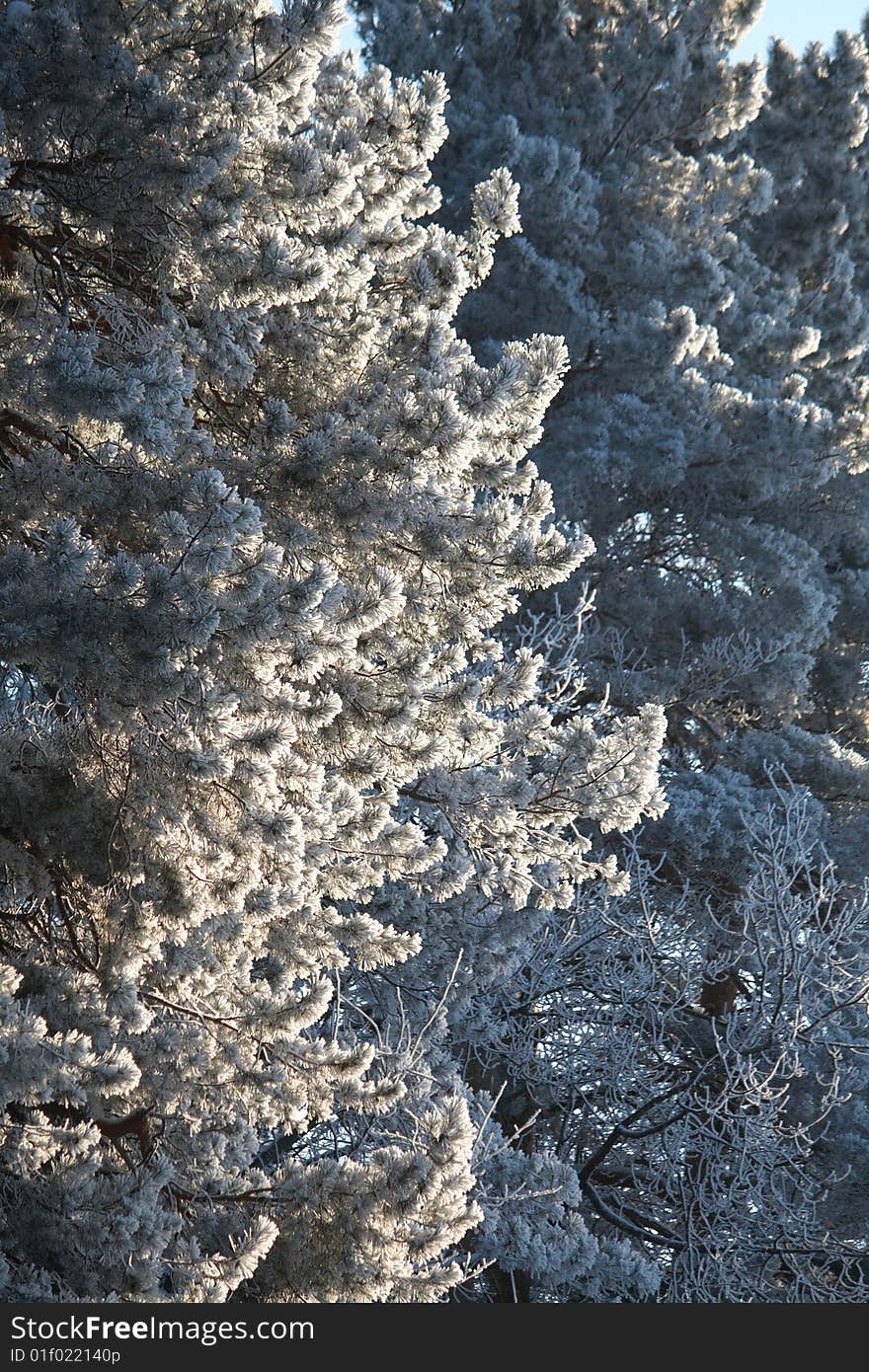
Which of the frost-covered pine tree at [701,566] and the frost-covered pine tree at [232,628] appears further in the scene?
the frost-covered pine tree at [701,566]

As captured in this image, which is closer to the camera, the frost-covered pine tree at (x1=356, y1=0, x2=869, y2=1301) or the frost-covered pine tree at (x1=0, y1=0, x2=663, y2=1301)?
the frost-covered pine tree at (x1=0, y1=0, x2=663, y2=1301)

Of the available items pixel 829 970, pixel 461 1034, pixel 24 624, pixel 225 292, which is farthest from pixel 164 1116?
pixel 829 970

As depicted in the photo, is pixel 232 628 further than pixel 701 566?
No

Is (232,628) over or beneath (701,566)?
beneath

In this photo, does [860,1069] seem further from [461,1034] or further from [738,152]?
[738,152]
